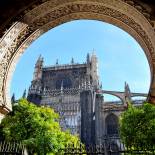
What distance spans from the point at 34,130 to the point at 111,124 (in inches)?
1084

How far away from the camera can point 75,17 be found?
5.92 m

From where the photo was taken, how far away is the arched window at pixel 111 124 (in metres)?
44.8

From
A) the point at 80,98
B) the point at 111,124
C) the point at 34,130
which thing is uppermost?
the point at 80,98

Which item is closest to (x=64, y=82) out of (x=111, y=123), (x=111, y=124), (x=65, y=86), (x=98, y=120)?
(x=65, y=86)

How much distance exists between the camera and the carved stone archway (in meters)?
4.77

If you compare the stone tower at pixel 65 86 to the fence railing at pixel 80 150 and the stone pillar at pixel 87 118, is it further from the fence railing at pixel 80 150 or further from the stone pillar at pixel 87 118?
the fence railing at pixel 80 150

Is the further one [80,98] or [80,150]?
[80,98]

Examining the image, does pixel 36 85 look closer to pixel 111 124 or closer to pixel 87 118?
pixel 87 118

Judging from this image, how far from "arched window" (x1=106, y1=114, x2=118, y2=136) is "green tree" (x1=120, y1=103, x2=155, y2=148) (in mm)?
24660

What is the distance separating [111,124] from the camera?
45.3m

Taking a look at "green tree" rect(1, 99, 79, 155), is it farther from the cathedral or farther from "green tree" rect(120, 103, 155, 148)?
the cathedral

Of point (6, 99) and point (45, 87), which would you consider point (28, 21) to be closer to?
point (6, 99)

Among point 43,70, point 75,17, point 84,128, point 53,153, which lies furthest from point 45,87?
point 75,17

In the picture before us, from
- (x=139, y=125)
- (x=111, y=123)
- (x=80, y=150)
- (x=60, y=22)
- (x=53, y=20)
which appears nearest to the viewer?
(x=53, y=20)
